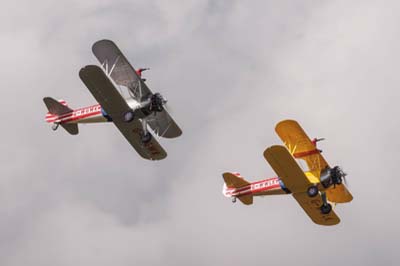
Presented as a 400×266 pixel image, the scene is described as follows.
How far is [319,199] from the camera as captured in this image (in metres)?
64.1

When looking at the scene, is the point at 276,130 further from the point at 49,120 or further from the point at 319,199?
the point at 49,120

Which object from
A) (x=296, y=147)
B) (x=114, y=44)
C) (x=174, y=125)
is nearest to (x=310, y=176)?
(x=296, y=147)

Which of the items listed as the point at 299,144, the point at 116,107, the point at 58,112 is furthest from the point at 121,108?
the point at 299,144

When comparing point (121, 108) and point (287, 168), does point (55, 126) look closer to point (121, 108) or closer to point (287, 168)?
point (121, 108)

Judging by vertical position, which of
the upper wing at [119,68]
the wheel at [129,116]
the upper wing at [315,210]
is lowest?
the upper wing at [315,210]

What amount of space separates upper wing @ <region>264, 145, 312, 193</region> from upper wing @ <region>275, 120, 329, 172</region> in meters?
1.69

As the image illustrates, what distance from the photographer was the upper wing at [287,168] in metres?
59.3

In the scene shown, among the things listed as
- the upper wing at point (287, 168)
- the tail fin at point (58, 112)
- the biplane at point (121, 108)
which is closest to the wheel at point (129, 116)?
the biplane at point (121, 108)

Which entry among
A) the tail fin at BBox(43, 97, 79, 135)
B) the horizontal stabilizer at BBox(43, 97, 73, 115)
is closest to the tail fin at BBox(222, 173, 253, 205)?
the tail fin at BBox(43, 97, 79, 135)

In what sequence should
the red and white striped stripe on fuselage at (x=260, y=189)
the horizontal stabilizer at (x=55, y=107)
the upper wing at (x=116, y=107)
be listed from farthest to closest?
the horizontal stabilizer at (x=55, y=107) → the red and white striped stripe on fuselage at (x=260, y=189) → the upper wing at (x=116, y=107)

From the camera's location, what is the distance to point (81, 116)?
211 ft

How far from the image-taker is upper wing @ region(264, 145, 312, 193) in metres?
59.3

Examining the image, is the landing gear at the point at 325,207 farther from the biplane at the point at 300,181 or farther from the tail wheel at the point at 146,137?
the tail wheel at the point at 146,137

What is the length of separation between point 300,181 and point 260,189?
10.3 feet
